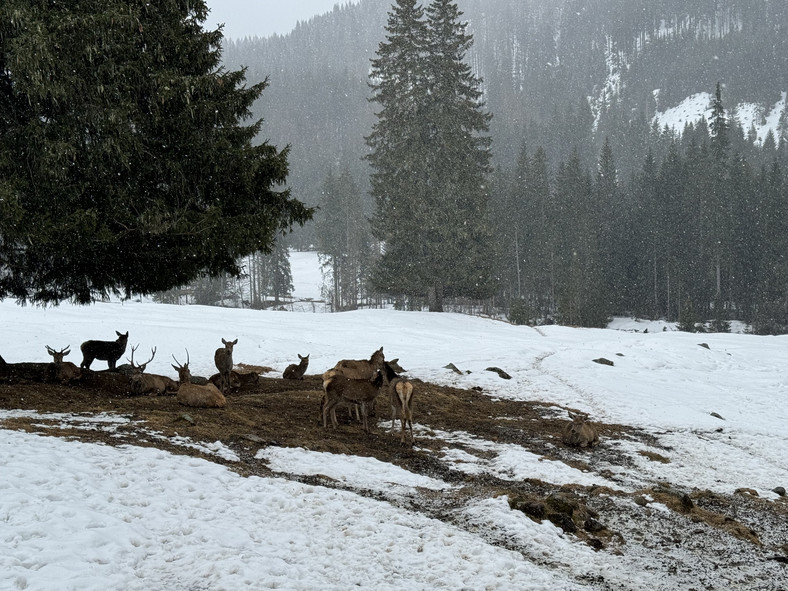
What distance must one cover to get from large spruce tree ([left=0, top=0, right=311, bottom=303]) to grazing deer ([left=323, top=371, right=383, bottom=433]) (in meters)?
3.68

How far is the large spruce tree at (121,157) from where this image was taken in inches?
393

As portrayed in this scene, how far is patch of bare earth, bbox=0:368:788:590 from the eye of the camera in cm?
598

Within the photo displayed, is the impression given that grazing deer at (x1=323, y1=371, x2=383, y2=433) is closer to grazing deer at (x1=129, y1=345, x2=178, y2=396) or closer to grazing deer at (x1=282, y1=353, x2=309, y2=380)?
grazing deer at (x1=129, y1=345, x2=178, y2=396)

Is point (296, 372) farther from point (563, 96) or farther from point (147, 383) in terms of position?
point (563, 96)

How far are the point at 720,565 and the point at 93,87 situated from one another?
1153 centimetres

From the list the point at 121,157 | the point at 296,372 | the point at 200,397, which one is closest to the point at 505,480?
the point at 200,397

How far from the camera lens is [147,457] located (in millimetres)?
7156

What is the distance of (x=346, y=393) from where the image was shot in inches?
406

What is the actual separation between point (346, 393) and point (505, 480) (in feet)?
10.4

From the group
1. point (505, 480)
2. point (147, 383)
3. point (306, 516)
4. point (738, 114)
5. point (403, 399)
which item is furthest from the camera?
point (738, 114)

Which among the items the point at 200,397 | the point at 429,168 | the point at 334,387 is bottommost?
the point at 200,397

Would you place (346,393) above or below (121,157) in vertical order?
below

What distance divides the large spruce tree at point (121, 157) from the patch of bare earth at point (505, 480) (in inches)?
109

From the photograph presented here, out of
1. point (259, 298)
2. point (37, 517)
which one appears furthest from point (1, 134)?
point (259, 298)
